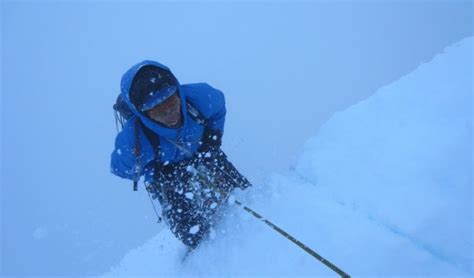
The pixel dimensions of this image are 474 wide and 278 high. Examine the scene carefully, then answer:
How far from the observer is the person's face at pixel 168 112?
2.64 m

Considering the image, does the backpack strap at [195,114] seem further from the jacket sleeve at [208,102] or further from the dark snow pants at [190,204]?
the dark snow pants at [190,204]

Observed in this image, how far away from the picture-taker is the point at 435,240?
2.26 meters

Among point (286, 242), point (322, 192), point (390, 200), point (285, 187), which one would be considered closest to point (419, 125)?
point (390, 200)

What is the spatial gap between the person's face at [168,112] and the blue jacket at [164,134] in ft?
0.21

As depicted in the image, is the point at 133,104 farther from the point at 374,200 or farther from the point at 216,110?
the point at 374,200

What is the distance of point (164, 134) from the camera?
A: 288 cm

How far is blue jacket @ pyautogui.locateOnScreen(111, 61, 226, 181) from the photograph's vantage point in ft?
9.02

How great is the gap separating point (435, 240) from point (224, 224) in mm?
1674

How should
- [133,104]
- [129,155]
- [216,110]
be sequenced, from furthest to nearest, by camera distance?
[216,110]
[129,155]
[133,104]

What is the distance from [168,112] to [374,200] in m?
1.75

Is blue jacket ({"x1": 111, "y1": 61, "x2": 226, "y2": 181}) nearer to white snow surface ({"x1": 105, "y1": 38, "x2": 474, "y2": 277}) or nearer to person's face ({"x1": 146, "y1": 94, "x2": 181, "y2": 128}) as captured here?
person's face ({"x1": 146, "y1": 94, "x2": 181, "y2": 128})

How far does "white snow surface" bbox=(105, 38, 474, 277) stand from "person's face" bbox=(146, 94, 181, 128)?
107 cm

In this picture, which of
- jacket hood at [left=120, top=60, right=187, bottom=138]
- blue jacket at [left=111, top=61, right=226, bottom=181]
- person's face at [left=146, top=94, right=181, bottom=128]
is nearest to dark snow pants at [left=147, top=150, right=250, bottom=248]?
blue jacket at [left=111, top=61, right=226, bottom=181]

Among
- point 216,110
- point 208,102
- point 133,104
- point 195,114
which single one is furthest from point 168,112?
point 216,110
